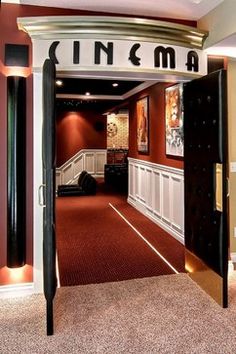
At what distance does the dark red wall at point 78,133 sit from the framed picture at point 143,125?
5312 millimetres

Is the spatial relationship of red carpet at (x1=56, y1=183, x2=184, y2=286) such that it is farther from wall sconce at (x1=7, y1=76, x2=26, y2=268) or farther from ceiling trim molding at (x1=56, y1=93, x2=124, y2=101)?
ceiling trim molding at (x1=56, y1=93, x2=124, y2=101)

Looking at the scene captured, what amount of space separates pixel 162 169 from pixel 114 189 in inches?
194

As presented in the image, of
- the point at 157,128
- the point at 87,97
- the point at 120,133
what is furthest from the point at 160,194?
the point at 120,133

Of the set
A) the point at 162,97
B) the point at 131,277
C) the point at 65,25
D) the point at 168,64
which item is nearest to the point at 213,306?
the point at 131,277

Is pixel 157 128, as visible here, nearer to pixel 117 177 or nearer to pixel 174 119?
pixel 174 119

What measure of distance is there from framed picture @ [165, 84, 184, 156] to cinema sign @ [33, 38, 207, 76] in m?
1.54

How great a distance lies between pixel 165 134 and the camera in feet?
18.4

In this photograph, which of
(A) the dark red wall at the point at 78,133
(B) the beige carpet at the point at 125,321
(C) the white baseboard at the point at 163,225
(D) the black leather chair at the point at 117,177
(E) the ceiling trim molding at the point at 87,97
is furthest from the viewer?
(A) the dark red wall at the point at 78,133

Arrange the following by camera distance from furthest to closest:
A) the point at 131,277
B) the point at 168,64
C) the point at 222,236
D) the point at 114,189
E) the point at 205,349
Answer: the point at 114,189, the point at 131,277, the point at 168,64, the point at 222,236, the point at 205,349

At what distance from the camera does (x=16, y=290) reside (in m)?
3.29

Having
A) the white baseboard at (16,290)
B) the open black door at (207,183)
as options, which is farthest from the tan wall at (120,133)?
the white baseboard at (16,290)

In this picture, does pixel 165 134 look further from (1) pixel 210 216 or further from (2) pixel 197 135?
(1) pixel 210 216

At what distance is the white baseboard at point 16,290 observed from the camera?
3.27 meters

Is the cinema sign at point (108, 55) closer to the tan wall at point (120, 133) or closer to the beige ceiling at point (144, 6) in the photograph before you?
the beige ceiling at point (144, 6)
